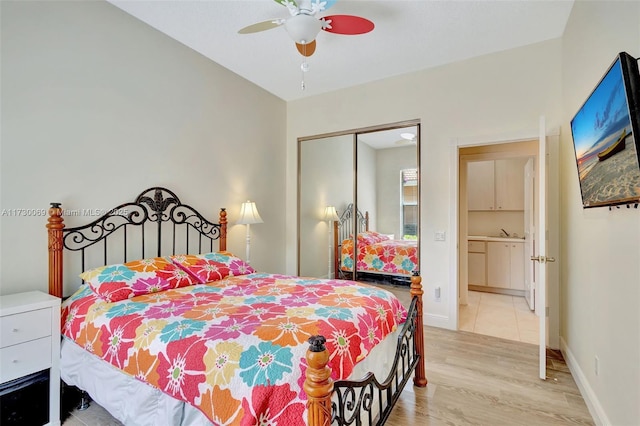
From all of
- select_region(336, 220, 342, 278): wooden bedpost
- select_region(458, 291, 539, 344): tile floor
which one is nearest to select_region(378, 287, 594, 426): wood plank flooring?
select_region(458, 291, 539, 344): tile floor

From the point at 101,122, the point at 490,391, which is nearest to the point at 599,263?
the point at 490,391

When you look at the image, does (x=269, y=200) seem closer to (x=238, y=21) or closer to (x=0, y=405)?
(x=238, y=21)

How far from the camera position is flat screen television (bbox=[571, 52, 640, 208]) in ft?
4.09

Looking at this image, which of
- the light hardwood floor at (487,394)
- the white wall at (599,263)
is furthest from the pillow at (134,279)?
the white wall at (599,263)

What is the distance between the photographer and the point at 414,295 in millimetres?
2303

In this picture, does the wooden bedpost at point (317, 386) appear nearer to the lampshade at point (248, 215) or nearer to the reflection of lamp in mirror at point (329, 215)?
the lampshade at point (248, 215)

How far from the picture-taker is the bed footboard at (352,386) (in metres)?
1.05

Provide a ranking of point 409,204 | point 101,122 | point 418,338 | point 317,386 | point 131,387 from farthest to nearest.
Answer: point 409,204 < point 101,122 < point 418,338 < point 131,387 < point 317,386

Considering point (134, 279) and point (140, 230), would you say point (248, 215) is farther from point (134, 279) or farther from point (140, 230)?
point (134, 279)

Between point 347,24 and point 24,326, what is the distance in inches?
111

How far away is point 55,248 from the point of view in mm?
2197

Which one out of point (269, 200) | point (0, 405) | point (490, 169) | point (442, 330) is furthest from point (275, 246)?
point (490, 169)

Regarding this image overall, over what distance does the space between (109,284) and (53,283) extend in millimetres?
458

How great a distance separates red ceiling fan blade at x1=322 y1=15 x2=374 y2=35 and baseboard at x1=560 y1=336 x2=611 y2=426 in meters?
2.84
